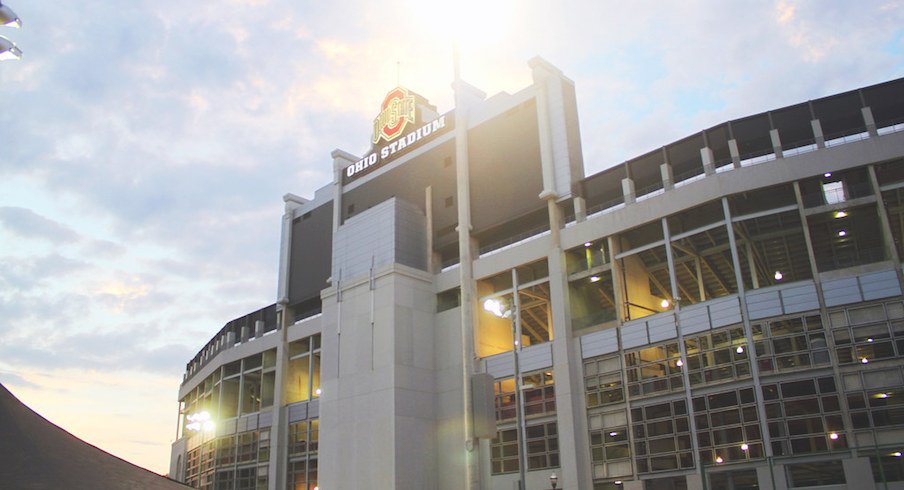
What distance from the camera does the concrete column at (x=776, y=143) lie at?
42250mm

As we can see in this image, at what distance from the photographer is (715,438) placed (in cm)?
3984

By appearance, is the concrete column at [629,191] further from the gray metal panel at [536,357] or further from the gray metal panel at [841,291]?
the gray metal panel at [841,291]

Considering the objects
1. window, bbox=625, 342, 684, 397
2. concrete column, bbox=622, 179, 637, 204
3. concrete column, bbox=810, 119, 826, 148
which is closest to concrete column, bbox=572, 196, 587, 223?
concrete column, bbox=622, 179, 637, 204

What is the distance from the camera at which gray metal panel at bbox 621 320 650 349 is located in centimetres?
4466

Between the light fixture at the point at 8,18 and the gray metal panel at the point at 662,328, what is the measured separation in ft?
118

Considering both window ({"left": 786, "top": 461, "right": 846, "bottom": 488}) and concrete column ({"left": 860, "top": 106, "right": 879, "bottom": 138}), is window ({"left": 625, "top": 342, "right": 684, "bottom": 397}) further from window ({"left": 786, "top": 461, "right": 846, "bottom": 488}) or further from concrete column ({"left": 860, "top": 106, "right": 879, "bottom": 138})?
concrete column ({"left": 860, "top": 106, "right": 879, "bottom": 138})

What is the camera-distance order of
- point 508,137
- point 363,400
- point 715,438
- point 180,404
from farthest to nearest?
point 180,404
point 508,137
point 363,400
point 715,438

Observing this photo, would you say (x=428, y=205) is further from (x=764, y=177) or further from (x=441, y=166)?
(x=764, y=177)

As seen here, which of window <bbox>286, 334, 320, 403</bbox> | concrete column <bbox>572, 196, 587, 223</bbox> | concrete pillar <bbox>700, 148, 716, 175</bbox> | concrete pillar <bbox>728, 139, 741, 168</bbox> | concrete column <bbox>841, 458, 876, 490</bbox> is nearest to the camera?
concrete column <bbox>841, 458, 876, 490</bbox>

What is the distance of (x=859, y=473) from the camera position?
35406 millimetres

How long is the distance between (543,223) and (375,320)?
1402 cm

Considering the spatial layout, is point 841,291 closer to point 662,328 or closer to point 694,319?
point 694,319

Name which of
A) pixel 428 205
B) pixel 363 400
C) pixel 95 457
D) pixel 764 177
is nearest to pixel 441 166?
pixel 428 205

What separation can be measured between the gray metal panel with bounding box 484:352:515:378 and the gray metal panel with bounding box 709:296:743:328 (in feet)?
47.7
